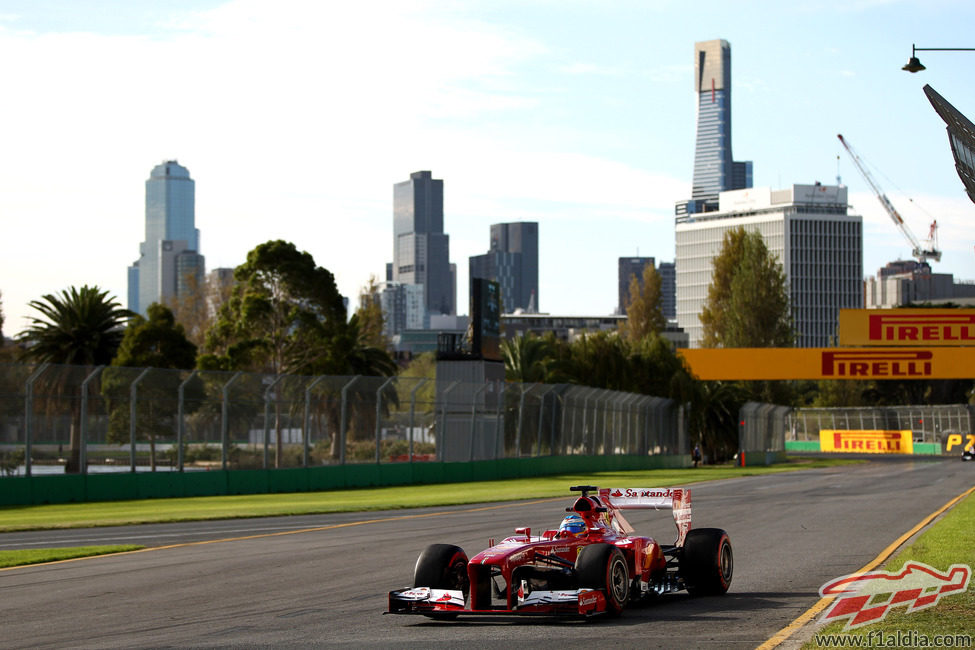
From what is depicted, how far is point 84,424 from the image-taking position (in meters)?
28.6

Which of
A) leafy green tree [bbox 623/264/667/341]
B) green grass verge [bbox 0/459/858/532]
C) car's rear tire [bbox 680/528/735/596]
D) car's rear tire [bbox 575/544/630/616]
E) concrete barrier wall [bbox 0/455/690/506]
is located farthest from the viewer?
leafy green tree [bbox 623/264/667/341]

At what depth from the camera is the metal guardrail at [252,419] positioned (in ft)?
91.4

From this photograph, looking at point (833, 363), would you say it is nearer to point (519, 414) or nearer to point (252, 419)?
point (519, 414)

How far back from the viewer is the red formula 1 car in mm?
9875

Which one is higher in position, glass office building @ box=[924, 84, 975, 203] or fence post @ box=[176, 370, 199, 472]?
glass office building @ box=[924, 84, 975, 203]

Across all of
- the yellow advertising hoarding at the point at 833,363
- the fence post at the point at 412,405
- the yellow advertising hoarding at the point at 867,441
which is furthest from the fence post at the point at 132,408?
the yellow advertising hoarding at the point at 867,441

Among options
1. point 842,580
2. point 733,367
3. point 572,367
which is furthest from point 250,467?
point 572,367

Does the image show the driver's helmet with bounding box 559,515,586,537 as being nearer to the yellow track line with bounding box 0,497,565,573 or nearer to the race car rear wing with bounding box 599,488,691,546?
the race car rear wing with bounding box 599,488,691,546

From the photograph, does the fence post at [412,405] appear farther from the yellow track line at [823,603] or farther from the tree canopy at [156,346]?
the yellow track line at [823,603]

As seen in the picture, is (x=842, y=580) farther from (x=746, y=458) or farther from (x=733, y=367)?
(x=746, y=458)

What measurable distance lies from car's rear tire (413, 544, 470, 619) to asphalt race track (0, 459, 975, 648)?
33cm

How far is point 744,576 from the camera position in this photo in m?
13.5

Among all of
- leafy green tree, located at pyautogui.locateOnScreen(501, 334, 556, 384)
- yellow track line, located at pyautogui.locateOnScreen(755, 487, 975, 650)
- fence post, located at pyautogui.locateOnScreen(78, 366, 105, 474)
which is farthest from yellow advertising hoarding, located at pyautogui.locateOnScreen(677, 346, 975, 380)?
fence post, located at pyautogui.locateOnScreen(78, 366, 105, 474)

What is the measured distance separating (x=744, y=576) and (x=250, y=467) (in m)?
22.4
